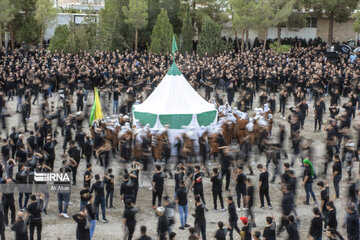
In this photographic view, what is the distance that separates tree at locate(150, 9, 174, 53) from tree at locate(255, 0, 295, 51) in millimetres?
6195

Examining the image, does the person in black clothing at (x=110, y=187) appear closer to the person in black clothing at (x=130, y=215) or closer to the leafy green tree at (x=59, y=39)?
the person in black clothing at (x=130, y=215)

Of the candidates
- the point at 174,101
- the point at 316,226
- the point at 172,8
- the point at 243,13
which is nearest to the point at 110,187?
the point at 316,226

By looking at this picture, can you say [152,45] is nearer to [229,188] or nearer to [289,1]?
[289,1]

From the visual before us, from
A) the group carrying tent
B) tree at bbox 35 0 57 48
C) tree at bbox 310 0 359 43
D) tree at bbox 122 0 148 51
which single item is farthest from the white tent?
tree at bbox 310 0 359 43

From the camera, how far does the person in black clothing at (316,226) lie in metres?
9.83

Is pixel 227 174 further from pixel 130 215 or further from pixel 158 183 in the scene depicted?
pixel 130 215

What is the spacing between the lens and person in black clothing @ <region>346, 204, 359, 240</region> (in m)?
10.0

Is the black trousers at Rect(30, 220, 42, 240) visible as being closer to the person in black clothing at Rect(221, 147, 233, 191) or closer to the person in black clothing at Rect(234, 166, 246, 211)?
the person in black clothing at Rect(234, 166, 246, 211)

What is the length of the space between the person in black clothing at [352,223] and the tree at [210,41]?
26.4 meters

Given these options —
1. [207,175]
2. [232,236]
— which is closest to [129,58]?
[207,175]

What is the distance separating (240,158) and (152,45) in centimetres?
2294

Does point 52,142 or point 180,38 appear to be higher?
point 180,38

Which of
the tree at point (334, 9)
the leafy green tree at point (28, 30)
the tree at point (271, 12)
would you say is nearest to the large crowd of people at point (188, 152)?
the tree at point (271, 12)

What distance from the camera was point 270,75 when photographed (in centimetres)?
2498
